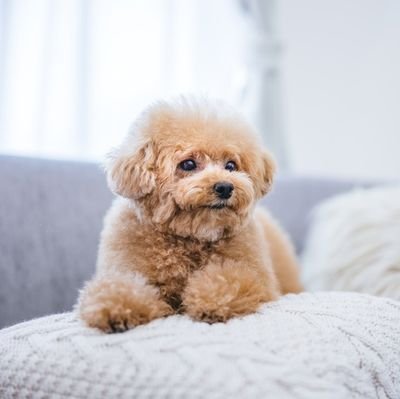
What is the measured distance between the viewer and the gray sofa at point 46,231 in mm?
1220

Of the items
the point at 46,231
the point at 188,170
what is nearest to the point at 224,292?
the point at 188,170

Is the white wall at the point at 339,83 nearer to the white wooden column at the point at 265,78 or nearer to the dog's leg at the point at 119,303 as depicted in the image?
the white wooden column at the point at 265,78

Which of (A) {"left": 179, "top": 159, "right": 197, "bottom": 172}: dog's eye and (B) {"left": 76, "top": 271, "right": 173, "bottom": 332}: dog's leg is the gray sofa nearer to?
(B) {"left": 76, "top": 271, "right": 173, "bottom": 332}: dog's leg

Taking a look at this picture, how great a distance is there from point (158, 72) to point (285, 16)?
77cm

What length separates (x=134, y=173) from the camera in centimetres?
Answer: 91

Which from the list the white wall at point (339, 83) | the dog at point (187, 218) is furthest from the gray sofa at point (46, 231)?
the white wall at point (339, 83)

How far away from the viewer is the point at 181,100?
39.4 inches

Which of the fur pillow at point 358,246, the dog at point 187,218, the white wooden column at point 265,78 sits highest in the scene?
the white wooden column at point 265,78

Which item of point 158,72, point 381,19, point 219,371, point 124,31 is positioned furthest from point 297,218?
point 381,19

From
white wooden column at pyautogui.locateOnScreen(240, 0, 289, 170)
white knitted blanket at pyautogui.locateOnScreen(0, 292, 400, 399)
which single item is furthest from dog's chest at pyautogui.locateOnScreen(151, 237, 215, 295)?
white wooden column at pyautogui.locateOnScreen(240, 0, 289, 170)

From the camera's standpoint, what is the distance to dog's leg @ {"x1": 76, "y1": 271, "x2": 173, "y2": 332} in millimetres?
805

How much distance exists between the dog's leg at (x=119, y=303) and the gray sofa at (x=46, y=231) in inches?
15.3

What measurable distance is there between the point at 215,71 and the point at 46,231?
4.01 ft

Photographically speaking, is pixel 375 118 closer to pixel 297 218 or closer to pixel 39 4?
pixel 297 218
